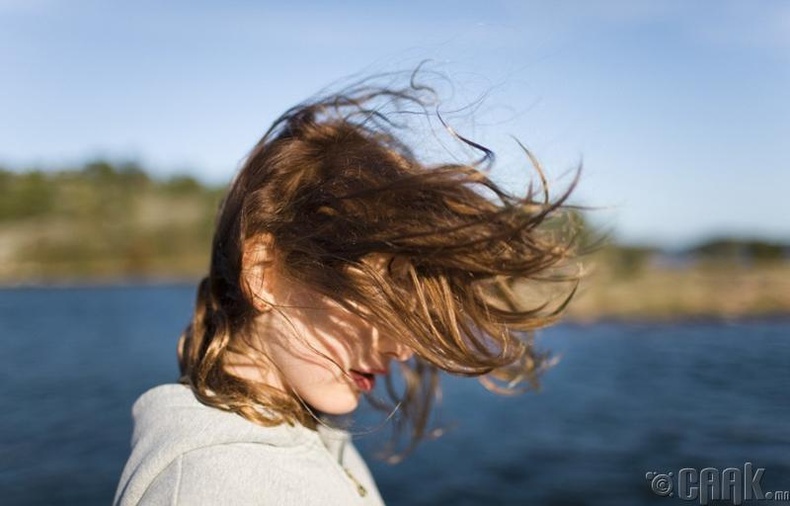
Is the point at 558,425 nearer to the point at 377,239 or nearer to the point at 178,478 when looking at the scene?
the point at 377,239

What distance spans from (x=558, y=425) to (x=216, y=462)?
6.19m

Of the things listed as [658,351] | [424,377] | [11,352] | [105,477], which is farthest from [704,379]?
[11,352]

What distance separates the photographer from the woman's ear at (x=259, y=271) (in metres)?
1.24

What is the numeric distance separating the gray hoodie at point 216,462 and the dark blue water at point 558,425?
1827mm

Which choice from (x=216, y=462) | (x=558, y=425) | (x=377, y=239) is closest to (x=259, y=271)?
(x=377, y=239)

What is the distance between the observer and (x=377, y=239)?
1.20 meters

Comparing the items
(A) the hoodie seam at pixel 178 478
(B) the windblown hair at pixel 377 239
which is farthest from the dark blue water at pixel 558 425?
(A) the hoodie seam at pixel 178 478

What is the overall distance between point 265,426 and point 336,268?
27cm

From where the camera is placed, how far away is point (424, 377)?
1.92 metres

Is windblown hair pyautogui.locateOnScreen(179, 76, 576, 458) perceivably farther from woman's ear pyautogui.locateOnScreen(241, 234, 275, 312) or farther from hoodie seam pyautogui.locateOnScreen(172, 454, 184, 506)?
hoodie seam pyautogui.locateOnScreen(172, 454, 184, 506)

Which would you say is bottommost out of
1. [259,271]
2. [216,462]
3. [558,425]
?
[558,425]

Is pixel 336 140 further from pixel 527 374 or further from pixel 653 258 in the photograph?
pixel 653 258

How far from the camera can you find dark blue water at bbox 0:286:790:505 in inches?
207

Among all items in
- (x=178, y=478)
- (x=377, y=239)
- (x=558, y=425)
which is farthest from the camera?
(x=558, y=425)
